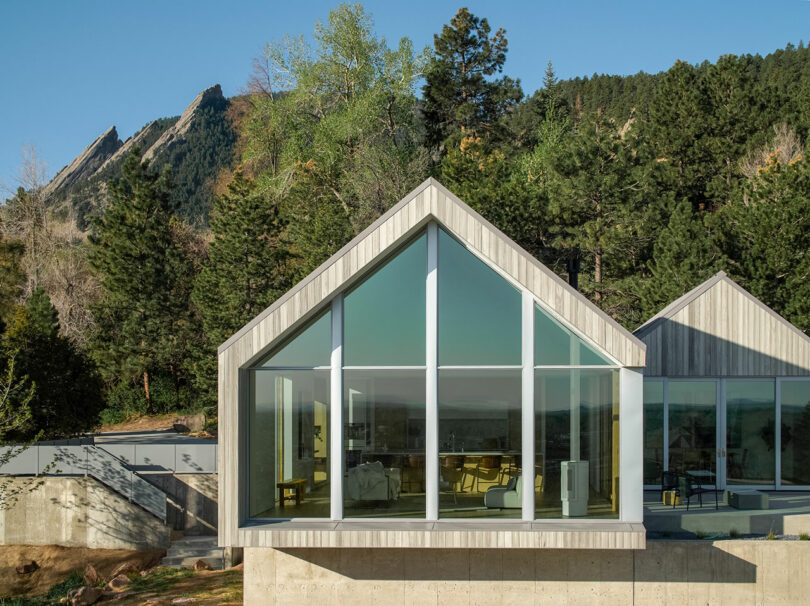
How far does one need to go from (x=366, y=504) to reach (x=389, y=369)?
1.97 metres

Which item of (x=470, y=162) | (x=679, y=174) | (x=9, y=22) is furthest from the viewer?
(x=9, y=22)

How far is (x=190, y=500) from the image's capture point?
23.3 m

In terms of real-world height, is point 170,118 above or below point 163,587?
above

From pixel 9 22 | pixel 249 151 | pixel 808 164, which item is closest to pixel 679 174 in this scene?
pixel 808 164

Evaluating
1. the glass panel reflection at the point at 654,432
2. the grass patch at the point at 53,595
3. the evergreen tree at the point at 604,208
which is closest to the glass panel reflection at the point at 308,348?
the glass panel reflection at the point at 654,432

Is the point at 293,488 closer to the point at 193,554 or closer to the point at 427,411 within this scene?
the point at 427,411

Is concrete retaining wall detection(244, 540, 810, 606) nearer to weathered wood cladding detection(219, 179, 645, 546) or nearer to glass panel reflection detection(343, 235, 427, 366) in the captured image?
weathered wood cladding detection(219, 179, 645, 546)

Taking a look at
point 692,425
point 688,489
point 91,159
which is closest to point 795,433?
point 692,425

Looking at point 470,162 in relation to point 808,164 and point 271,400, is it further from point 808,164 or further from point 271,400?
point 271,400

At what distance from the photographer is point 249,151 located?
47.0 metres

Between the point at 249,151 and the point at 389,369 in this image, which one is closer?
the point at 389,369

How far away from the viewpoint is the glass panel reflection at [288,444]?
1137 centimetres

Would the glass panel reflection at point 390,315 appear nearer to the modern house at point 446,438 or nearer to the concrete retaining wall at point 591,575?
the modern house at point 446,438

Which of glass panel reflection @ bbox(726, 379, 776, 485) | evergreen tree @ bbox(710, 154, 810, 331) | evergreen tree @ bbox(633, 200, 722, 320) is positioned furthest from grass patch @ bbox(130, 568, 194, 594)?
evergreen tree @ bbox(710, 154, 810, 331)
